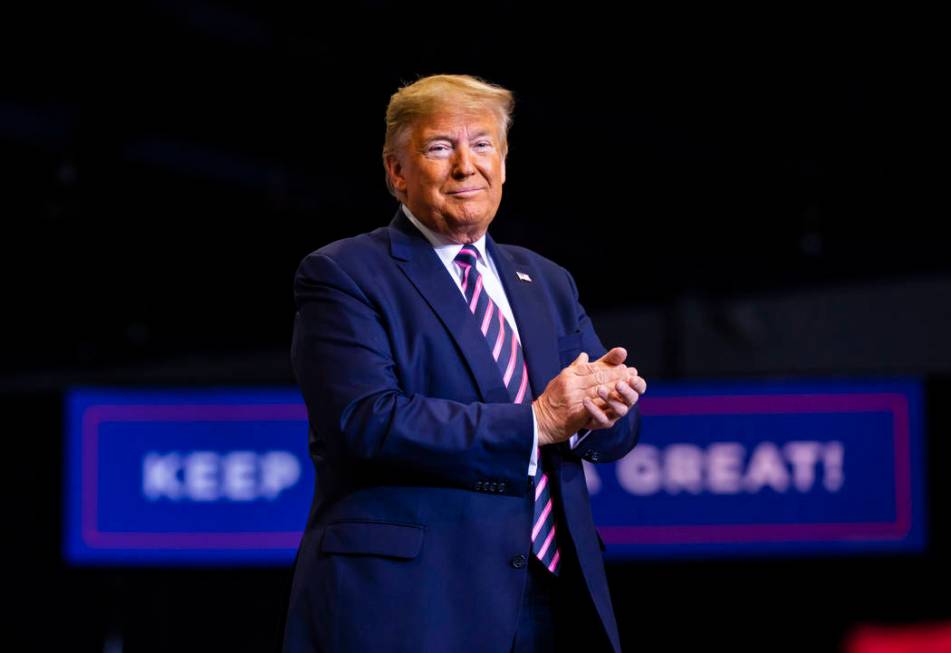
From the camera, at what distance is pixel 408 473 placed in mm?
1354

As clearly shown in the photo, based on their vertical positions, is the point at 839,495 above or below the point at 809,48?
below

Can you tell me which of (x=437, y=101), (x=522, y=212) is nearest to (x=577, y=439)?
(x=437, y=101)

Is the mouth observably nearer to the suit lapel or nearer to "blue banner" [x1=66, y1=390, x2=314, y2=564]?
the suit lapel

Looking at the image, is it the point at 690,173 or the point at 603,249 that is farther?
the point at 603,249

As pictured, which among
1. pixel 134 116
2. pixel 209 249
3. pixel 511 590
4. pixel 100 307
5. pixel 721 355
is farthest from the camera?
pixel 721 355

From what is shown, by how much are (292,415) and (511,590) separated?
218cm

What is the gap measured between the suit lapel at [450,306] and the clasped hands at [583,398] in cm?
7

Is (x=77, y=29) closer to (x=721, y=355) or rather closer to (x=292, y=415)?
(x=292, y=415)

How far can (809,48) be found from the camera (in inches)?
135

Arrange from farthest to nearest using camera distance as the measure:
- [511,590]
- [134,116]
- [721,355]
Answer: [721,355]
[134,116]
[511,590]

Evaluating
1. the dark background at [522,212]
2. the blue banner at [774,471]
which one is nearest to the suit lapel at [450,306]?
the dark background at [522,212]

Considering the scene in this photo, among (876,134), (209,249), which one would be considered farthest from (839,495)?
(209,249)

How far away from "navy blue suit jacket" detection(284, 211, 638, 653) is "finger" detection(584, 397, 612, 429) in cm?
7

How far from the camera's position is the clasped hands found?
1.35m
